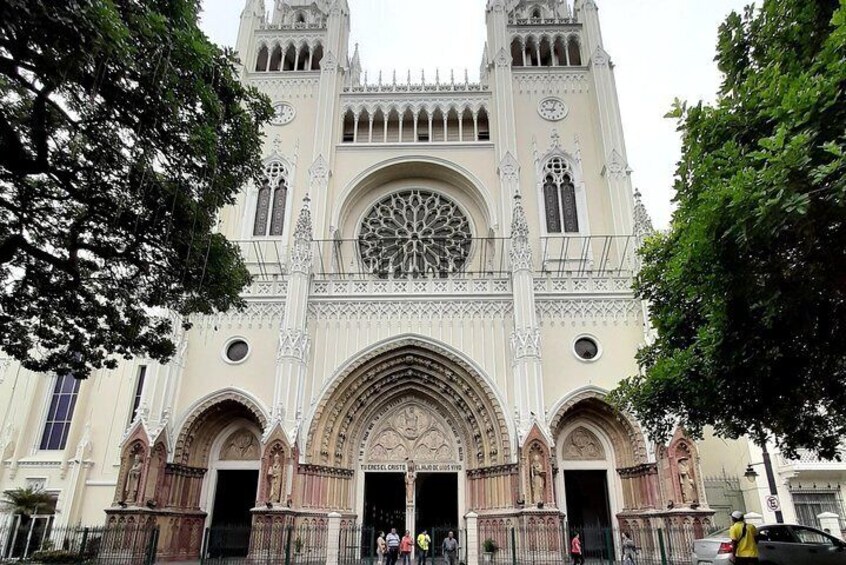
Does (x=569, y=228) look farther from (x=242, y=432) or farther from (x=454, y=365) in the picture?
(x=242, y=432)

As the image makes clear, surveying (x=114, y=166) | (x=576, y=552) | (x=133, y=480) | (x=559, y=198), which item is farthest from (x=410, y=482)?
(x=114, y=166)

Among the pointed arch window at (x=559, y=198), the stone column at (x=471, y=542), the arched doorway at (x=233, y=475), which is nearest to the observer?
the stone column at (x=471, y=542)

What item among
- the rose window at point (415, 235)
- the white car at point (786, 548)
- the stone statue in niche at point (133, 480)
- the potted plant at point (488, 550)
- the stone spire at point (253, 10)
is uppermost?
the stone spire at point (253, 10)

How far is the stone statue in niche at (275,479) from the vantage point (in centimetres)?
1662

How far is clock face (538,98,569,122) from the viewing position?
25.2 metres

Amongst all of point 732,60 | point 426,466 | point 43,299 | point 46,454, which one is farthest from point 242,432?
point 732,60

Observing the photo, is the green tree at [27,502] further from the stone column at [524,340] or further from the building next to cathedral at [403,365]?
the stone column at [524,340]

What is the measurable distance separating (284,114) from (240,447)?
14.9m

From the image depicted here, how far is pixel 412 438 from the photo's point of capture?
19.8 metres

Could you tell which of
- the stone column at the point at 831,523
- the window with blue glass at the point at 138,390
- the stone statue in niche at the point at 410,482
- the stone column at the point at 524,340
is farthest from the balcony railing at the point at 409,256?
the stone column at the point at 831,523

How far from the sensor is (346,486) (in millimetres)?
18781

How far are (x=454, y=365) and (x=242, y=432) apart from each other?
319 inches

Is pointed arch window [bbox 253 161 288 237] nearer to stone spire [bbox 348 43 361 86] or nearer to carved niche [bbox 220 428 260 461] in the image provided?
carved niche [bbox 220 428 260 461]

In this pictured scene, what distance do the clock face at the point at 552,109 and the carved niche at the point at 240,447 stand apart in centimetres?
1849
